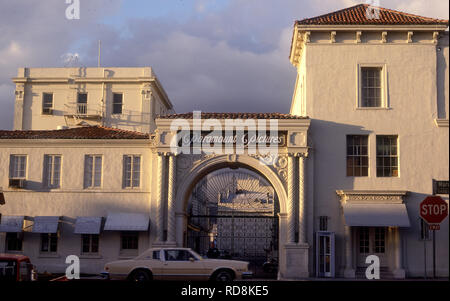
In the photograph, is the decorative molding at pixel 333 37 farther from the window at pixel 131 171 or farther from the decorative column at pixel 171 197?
the window at pixel 131 171

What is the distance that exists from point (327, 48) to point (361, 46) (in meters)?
1.57

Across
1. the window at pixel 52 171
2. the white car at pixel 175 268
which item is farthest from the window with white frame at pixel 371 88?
the window at pixel 52 171

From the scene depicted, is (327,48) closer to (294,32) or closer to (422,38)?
(294,32)

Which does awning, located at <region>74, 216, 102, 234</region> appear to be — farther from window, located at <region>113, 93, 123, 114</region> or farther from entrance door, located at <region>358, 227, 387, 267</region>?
window, located at <region>113, 93, 123, 114</region>

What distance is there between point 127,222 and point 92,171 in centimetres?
324

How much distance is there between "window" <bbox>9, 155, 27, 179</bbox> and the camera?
92.9ft

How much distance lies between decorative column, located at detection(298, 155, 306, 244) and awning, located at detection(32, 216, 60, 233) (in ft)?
36.3

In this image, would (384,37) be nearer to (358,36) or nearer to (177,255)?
(358,36)

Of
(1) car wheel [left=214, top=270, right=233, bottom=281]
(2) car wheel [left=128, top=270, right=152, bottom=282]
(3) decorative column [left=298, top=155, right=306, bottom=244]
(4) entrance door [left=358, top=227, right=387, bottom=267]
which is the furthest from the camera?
(4) entrance door [left=358, top=227, right=387, bottom=267]

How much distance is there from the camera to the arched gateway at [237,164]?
2647 centimetres

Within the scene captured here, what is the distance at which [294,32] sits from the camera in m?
28.7

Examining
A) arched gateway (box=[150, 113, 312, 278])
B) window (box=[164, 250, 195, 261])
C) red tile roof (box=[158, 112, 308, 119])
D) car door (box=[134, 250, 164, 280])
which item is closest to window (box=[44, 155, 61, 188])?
arched gateway (box=[150, 113, 312, 278])

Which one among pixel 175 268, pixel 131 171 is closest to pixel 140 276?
pixel 175 268
